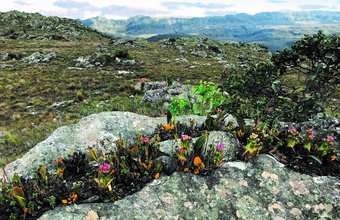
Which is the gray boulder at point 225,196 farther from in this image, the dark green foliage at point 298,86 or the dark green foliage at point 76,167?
the dark green foliage at point 298,86

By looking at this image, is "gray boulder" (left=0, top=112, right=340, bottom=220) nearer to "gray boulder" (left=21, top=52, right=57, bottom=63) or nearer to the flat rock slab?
the flat rock slab

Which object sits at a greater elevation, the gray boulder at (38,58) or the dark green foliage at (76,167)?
the gray boulder at (38,58)

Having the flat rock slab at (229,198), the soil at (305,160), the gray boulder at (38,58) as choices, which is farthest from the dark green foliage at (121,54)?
the flat rock slab at (229,198)

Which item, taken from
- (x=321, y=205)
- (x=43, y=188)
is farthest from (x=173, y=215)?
(x=321, y=205)

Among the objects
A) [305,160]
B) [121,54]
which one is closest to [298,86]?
[305,160]

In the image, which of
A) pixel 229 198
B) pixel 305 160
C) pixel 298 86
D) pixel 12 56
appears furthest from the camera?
pixel 12 56

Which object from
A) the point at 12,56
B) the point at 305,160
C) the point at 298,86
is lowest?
the point at 305,160

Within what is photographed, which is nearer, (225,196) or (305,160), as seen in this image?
(225,196)

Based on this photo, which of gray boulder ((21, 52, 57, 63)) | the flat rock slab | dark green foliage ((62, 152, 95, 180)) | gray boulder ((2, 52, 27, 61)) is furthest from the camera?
gray boulder ((2, 52, 27, 61))

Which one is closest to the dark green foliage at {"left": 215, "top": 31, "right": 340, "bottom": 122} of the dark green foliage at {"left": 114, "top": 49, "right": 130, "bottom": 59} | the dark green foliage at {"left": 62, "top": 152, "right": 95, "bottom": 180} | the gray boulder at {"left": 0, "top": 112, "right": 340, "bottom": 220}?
the gray boulder at {"left": 0, "top": 112, "right": 340, "bottom": 220}

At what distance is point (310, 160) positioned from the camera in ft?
8.54

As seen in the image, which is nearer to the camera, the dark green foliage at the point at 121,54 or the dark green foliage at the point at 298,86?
the dark green foliage at the point at 298,86

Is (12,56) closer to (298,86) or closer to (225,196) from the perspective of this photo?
(225,196)

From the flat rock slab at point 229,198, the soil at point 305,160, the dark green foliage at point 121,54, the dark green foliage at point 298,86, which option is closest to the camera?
the flat rock slab at point 229,198
